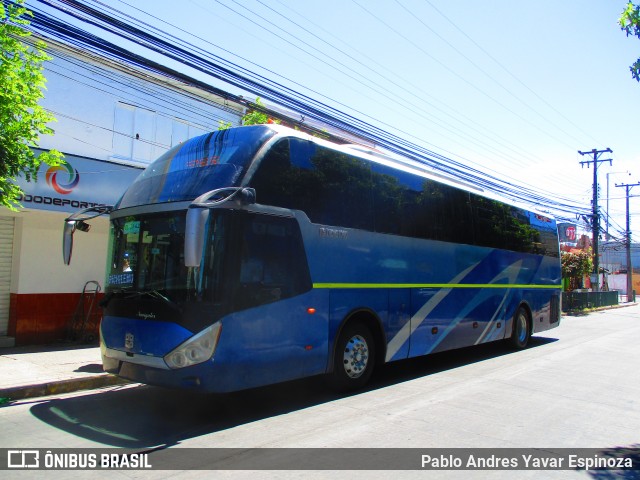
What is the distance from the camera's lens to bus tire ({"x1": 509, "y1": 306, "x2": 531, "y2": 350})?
43.4 ft

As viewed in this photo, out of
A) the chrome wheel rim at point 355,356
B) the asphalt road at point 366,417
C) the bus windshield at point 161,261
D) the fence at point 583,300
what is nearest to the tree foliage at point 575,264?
the fence at point 583,300

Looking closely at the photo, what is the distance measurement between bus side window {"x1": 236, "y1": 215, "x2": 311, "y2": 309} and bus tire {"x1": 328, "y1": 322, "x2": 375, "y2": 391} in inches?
51.3

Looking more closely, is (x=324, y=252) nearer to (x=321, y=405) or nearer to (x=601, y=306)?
(x=321, y=405)

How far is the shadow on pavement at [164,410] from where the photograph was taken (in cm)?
583

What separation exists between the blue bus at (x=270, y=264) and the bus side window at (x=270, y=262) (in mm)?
19

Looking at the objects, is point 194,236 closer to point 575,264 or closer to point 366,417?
point 366,417

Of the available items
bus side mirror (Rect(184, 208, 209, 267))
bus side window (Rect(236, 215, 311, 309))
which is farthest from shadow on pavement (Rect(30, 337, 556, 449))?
bus side mirror (Rect(184, 208, 209, 267))

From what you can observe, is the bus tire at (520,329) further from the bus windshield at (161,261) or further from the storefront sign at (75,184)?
the storefront sign at (75,184)

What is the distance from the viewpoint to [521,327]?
44.6 ft

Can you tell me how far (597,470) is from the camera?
4.93 metres

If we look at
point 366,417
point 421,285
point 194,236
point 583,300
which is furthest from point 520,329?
point 583,300

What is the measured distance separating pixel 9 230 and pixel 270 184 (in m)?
7.79

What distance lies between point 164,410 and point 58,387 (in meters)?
2.20

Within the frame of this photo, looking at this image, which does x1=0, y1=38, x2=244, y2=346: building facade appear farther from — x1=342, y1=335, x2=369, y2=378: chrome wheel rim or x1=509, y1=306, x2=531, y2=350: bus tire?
x1=509, y1=306, x2=531, y2=350: bus tire
